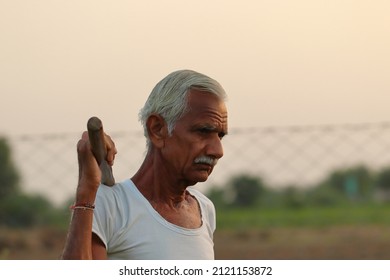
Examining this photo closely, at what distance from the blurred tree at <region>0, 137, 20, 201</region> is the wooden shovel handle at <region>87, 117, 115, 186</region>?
3974 millimetres

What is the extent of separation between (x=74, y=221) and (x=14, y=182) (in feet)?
14.1

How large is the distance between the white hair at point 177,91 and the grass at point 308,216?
5.51m

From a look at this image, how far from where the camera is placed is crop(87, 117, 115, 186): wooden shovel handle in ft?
7.95

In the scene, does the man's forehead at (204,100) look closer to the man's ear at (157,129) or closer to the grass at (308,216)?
the man's ear at (157,129)

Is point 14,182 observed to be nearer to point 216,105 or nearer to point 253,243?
point 253,243

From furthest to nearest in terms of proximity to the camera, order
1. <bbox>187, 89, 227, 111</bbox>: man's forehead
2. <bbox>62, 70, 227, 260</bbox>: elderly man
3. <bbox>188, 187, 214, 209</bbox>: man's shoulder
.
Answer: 1. <bbox>188, 187, 214, 209</bbox>: man's shoulder
2. <bbox>187, 89, 227, 111</bbox>: man's forehead
3. <bbox>62, 70, 227, 260</bbox>: elderly man

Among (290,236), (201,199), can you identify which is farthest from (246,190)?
(201,199)

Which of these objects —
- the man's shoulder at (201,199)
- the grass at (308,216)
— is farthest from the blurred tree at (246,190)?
the man's shoulder at (201,199)

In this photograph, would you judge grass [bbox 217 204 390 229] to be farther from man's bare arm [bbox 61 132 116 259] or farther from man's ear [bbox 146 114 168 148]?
man's bare arm [bbox 61 132 116 259]

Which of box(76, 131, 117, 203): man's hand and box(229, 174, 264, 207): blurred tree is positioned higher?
box(229, 174, 264, 207): blurred tree

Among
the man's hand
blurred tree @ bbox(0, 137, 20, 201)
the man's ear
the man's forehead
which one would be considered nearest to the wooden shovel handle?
the man's hand

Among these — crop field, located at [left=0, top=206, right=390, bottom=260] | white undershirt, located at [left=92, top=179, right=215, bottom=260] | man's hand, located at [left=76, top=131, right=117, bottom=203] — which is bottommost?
white undershirt, located at [left=92, top=179, right=215, bottom=260]

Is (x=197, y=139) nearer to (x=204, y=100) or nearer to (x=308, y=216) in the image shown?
(x=204, y=100)

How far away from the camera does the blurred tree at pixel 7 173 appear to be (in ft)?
21.1
